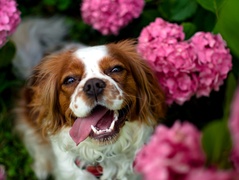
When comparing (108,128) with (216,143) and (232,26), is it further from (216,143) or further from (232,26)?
(216,143)

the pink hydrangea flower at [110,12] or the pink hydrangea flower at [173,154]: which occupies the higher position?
the pink hydrangea flower at [173,154]

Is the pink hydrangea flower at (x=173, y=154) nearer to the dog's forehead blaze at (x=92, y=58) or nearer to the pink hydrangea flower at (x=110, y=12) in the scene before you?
the dog's forehead blaze at (x=92, y=58)

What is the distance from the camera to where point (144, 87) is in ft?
7.00


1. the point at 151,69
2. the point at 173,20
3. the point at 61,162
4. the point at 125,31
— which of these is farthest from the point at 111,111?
the point at 125,31

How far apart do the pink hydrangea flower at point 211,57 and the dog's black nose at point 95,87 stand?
1.47 feet

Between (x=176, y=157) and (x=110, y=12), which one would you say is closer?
(x=176, y=157)

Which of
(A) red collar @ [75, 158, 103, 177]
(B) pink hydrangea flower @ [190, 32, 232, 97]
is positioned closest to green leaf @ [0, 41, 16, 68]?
(A) red collar @ [75, 158, 103, 177]

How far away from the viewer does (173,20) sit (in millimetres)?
2486

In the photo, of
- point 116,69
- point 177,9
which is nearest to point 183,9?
point 177,9

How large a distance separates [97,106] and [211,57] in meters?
0.51

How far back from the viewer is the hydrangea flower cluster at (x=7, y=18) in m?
2.09

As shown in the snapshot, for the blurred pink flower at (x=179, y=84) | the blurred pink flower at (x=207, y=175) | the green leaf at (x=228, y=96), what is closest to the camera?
the blurred pink flower at (x=207, y=175)

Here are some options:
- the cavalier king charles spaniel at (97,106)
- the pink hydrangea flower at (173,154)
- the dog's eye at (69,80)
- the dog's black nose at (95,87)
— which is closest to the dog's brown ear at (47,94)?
the cavalier king charles spaniel at (97,106)

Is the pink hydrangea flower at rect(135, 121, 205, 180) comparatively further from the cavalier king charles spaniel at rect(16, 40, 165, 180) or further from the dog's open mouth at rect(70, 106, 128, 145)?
the dog's open mouth at rect(70, 106, 128, 145)
